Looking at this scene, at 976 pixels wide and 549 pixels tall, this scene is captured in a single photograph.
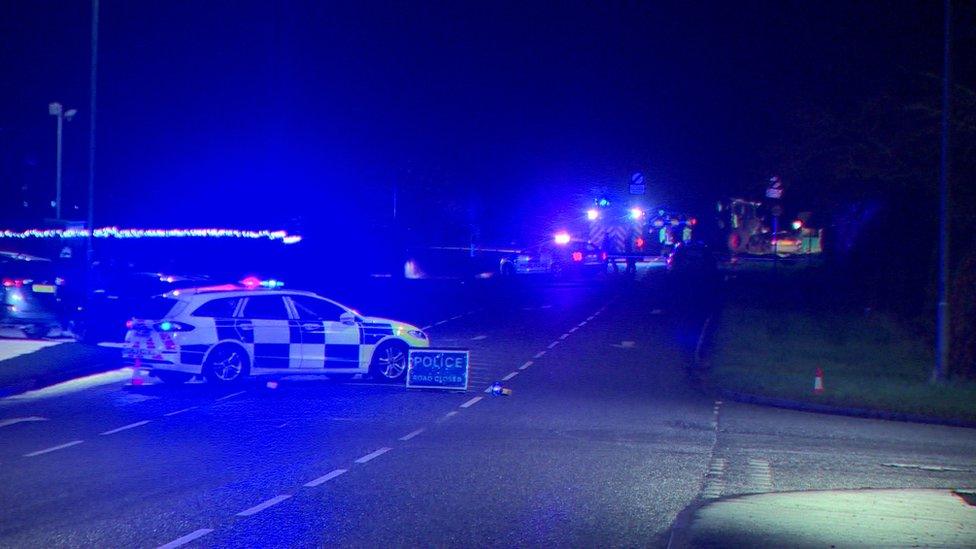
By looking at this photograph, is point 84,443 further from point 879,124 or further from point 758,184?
point 758,184

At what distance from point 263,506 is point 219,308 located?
824 centimetres

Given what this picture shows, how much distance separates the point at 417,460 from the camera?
10797mm

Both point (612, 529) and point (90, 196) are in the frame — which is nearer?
point (612, 529)

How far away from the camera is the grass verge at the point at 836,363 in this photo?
54.4ft

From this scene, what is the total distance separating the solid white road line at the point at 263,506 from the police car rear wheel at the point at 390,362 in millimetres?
8374

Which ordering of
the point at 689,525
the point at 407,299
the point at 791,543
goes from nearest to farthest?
the point at 791,543
the point at 689,525
the point at 407,299

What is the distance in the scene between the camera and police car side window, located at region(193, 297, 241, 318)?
1620cm

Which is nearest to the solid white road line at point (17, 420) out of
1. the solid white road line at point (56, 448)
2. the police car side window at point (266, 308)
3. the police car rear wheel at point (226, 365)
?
the solid white road line at point (56, 448)

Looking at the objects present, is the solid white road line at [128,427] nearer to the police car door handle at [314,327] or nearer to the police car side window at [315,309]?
the police car door handle at [314,327]

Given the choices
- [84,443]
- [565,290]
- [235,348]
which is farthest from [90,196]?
[565,290]

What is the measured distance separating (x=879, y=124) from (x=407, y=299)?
18566 millimetres

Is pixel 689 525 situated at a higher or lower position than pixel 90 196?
lower

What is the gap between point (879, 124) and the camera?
24.5 m

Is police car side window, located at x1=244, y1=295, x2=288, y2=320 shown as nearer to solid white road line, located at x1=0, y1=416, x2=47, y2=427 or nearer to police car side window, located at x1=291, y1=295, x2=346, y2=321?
police car side window, located at x1=291, y1=295, x2=346, y2=321
